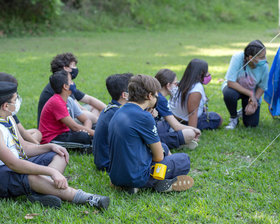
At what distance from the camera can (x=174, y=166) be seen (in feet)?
10.7

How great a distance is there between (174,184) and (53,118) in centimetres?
171

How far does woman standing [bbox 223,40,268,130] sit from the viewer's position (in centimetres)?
486

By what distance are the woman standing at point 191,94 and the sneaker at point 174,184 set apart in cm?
145

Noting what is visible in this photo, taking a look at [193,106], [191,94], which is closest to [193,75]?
[191,94]

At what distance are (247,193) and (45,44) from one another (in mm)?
10832

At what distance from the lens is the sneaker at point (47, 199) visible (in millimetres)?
2902

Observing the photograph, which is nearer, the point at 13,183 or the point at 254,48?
the point at 13,183

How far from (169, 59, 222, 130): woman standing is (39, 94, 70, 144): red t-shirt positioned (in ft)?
4.52

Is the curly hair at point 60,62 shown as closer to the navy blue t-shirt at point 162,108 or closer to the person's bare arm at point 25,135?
the person's bare arm at point 25,135

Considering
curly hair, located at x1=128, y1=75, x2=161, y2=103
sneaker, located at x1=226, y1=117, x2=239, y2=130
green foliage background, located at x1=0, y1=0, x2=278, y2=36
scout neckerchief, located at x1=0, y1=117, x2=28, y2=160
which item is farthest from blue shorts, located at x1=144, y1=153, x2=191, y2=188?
green foliage background, located at x1=0, y1=0, x2=278, y2=36

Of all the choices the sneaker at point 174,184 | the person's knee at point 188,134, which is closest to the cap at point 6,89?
the sneaker at point 174,184

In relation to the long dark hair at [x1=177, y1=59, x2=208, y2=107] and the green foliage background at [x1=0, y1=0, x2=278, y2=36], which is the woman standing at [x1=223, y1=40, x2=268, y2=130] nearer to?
the long dark hair at [x1=177, y1=59, x2=208, y2=107]

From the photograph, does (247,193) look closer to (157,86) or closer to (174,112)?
(157,86)

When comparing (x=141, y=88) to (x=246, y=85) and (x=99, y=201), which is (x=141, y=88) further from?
(x=246, y=85)
